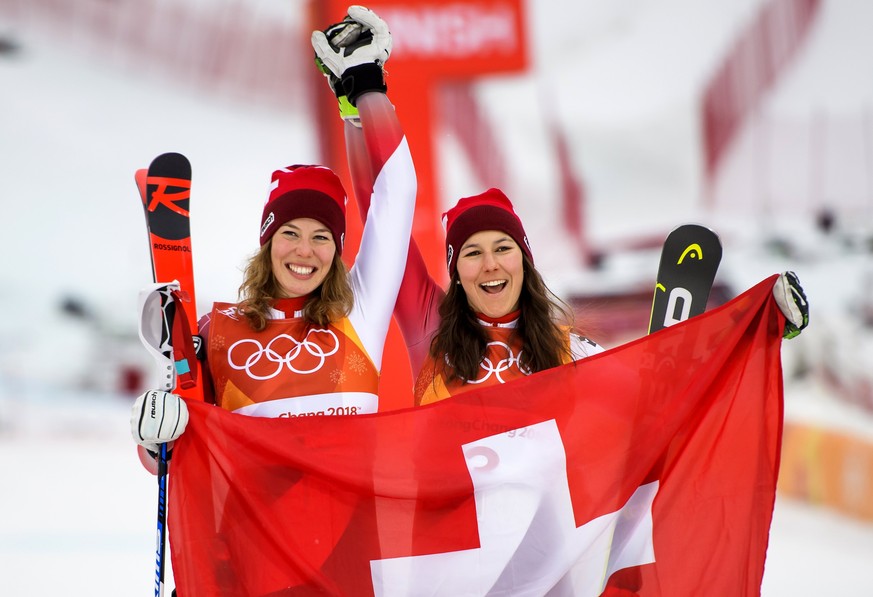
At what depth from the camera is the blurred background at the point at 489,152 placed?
6473 mm

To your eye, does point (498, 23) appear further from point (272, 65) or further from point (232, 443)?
point (232, 443)

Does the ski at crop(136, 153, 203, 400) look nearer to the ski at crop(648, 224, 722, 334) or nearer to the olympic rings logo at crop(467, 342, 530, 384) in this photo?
the olympic rings logo at crop(467, 342, 530, 384)

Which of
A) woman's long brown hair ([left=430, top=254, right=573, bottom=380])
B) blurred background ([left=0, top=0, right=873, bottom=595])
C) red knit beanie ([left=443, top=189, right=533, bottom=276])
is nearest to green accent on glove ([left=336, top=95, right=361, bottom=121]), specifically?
red knit beanie ([left=443, top=189, right=533, bottom=276])

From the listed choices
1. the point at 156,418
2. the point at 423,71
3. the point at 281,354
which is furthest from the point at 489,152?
the point at 156,418

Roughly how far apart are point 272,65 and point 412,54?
1526 mm

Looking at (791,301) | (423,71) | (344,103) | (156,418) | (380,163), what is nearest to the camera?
(156,418)

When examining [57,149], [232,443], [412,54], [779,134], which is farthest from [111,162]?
[232,443]

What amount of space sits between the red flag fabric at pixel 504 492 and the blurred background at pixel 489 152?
4235 millimetres

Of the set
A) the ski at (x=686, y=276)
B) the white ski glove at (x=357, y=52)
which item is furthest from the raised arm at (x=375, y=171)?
the ski at (x=686, y=276)

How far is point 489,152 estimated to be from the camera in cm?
664

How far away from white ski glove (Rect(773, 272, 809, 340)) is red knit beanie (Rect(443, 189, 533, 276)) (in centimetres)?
59

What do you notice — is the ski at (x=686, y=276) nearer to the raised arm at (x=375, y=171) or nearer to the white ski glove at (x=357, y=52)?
the raised arm at (x=375, y=171)

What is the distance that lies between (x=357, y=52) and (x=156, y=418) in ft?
3.72

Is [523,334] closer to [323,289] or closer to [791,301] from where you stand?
[323,289]
